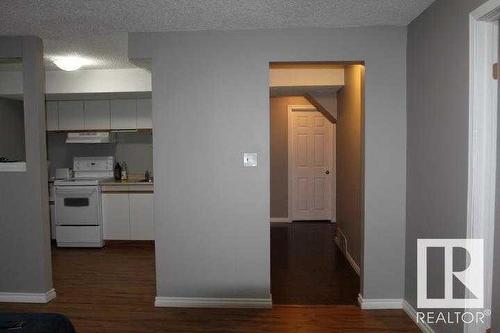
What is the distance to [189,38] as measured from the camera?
2.89 metres

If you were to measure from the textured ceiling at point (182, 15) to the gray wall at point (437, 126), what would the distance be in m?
0.28

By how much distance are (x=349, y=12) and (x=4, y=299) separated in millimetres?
3844

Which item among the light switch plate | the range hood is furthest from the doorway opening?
the range hood

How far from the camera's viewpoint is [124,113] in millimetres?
4938

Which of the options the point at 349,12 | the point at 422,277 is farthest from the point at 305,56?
the point at 422,277

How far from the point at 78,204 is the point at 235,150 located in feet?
9.61

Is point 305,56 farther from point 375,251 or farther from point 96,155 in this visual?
point 96,155

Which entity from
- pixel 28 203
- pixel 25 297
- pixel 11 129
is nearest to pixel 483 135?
pixel 28 203

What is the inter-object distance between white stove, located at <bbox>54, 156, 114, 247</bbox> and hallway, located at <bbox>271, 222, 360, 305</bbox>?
2494 mm

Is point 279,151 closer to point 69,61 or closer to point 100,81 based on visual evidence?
point 100,81

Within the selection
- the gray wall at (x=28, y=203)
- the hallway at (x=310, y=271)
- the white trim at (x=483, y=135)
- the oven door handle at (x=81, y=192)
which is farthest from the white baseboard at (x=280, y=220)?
the white trim at (x=483, y=135)

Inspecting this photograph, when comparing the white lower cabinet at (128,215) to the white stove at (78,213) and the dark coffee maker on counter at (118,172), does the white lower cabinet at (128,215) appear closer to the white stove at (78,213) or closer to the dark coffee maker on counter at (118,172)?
the white stove at (78,213)

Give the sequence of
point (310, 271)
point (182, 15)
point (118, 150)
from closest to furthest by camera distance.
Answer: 1. point (182, 15)
2. point (310, 271)
3. point (118, 150)

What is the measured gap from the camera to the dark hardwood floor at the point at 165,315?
2.62 metres
